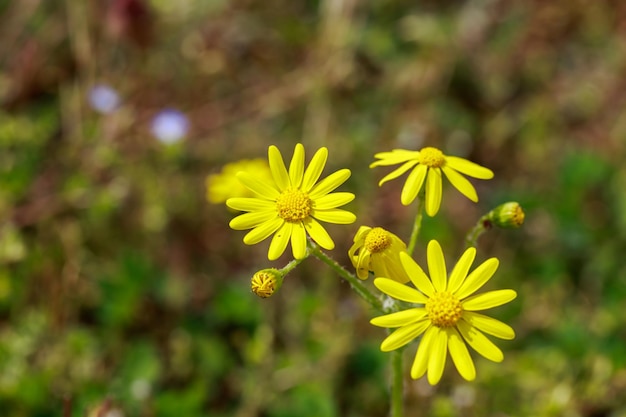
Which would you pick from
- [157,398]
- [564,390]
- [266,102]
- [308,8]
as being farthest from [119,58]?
[564,390]

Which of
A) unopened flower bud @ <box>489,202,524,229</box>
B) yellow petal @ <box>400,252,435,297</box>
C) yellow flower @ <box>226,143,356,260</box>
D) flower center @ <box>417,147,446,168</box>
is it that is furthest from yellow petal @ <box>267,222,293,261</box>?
unopened flower bud @ <box>489,202,524,229</box>

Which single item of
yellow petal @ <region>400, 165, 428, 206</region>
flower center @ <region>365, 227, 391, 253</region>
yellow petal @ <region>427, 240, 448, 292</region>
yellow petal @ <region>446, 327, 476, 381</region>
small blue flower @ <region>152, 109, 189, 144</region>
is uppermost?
small blue flower @ <region>152, 109, 189, 144</region>

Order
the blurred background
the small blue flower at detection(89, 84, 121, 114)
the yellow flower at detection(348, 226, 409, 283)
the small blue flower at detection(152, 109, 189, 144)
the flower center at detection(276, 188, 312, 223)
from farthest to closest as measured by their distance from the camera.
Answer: the small blue flower at detection(89, 84, 121, 114) → the small blue flower at detection(152, 109, 189, 144) → the blurred background → the flower center at detection(276, 188, 312, 223) → the yellow flower at detection(348, 226, 409, 283)

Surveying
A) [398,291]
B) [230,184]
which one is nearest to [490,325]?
[398,291]

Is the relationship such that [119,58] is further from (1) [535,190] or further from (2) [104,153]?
(1) [535,190]

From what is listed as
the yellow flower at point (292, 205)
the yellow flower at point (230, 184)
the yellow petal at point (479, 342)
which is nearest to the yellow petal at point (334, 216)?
the yellow flower at point (292, 205)

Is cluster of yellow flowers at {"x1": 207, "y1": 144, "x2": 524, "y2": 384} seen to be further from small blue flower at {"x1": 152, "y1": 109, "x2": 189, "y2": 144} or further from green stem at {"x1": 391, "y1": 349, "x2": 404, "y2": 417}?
small blue flower at {"x1": 152, "y1": 109, "x2": 189, "y2": 144}

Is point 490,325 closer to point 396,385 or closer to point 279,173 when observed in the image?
point 396,385
